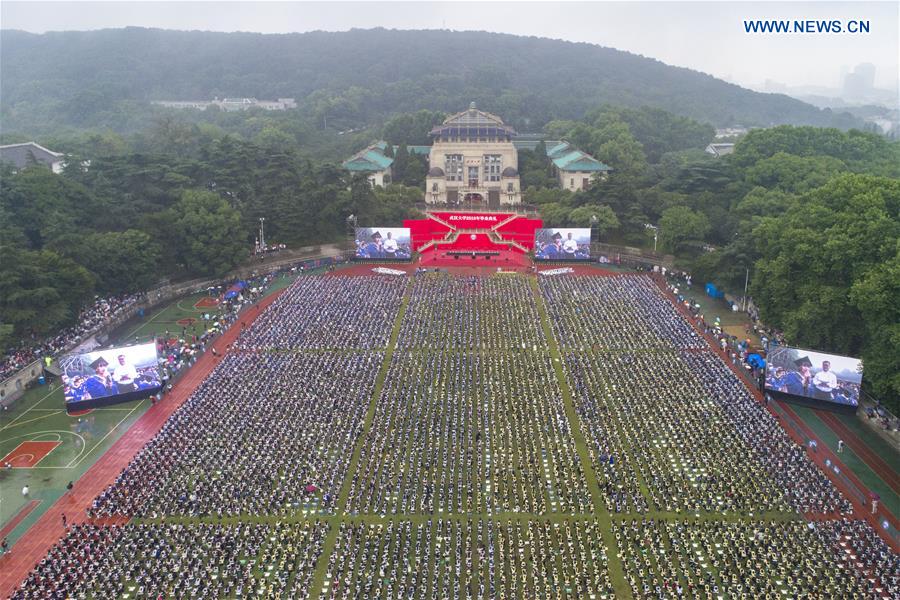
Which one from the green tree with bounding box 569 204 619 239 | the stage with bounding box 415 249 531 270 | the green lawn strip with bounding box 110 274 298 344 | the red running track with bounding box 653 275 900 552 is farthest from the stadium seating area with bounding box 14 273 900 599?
the green tree with bounding box 569 204 619 239

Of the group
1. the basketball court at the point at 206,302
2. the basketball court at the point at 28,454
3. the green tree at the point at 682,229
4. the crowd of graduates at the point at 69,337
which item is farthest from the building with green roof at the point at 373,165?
the basketball court at the point at 28,454

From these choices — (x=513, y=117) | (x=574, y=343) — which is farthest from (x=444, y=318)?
(x=513, y=117)

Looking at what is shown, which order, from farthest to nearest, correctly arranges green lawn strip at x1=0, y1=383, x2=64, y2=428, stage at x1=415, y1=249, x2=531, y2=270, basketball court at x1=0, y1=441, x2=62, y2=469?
stage at x1=415, y1=249, x2=531, y2=270 < green lawn strip at x1=0, y1=383, x2=64, y2=428 < basketball court at x1=0, y1=441, x2=62, y2=469

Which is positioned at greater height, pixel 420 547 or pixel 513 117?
pixel 513 117

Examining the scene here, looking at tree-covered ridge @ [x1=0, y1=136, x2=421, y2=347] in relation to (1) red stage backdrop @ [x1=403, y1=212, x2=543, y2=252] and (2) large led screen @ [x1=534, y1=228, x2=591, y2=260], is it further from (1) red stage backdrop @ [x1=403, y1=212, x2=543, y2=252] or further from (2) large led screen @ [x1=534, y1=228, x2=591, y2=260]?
(2) large led screen @ [x1=534, y1=228, x2=591, y2=260]

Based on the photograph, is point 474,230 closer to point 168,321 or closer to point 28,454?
point 168,321

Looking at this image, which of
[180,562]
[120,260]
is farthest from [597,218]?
[180,562]

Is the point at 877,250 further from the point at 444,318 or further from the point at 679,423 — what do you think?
the point at 444,318
